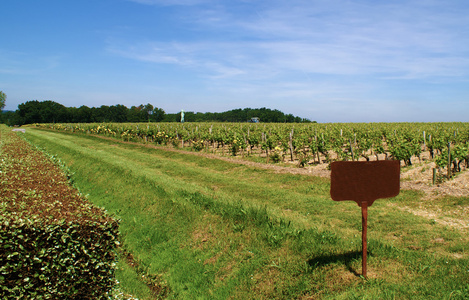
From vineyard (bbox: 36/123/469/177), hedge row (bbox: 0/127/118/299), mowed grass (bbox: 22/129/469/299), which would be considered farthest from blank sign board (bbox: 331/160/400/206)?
vineyard (bbox: 36/123/469/177)

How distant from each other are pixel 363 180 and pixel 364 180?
2 cm

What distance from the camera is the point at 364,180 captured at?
168 inches

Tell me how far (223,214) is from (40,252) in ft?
13.8

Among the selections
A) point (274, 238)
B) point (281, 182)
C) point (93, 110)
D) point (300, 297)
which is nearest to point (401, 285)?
point (300, 297)

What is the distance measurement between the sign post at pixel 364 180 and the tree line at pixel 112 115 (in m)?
99.1

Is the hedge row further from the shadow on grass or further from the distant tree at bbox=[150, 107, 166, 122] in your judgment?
the distant tree at bbox=[150, 107, 166, 122]

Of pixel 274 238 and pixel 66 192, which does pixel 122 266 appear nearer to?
pixel 66 192

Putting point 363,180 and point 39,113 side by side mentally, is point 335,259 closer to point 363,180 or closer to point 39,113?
point 363,180

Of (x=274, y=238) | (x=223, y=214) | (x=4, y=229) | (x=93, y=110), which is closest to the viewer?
(x=4, y=229)

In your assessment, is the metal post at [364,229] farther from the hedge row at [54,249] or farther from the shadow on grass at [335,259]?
the hedge row at [54,249]

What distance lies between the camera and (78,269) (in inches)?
185

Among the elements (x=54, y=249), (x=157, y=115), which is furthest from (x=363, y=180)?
(x=157, y=115)

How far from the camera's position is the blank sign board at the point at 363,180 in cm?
419

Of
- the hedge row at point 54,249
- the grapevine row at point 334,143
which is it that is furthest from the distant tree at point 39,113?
the hedge row at point 54,249
